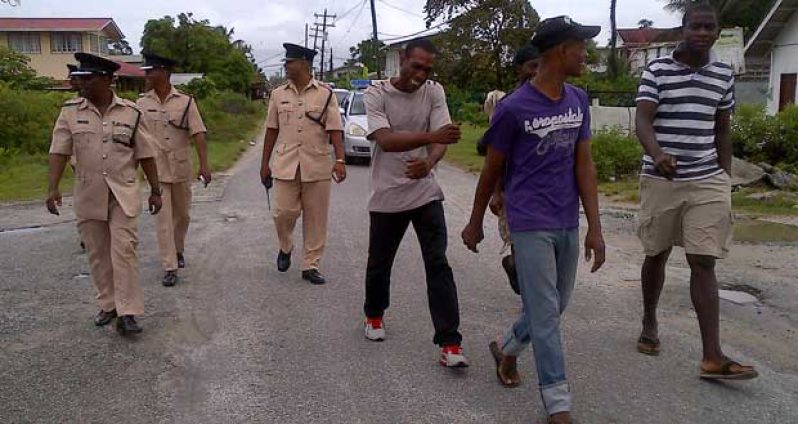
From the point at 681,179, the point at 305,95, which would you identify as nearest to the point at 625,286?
the point at 681,179

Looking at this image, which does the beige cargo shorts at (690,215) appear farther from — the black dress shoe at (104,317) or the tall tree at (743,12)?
the tall tree at (743,12)

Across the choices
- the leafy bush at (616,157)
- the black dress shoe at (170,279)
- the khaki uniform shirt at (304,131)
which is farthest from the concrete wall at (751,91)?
the black dress shoe at (170,279)

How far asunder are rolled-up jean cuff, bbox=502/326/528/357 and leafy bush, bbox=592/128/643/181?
9624 mm

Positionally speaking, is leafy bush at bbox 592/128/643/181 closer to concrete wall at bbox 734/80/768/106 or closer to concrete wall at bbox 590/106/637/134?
concrete wall at bbox 590/106/637/134

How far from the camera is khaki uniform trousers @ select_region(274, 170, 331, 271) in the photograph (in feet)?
22.0

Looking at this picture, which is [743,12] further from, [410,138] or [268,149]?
[410,138]

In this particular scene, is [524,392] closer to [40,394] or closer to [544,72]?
[544,72]

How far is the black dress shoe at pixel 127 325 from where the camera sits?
5211 mm

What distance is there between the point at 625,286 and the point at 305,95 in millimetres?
3058

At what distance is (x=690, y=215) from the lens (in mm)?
4430

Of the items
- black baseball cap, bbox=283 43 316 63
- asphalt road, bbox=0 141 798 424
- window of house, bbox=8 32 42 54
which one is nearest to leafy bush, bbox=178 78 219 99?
window of house, bbox=8 32 42 54

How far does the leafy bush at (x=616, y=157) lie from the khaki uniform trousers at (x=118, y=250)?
9625 mm

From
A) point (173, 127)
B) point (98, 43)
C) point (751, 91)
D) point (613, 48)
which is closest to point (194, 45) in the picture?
point (98, 43)

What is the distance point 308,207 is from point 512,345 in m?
2.97
